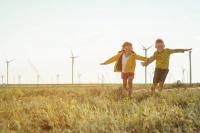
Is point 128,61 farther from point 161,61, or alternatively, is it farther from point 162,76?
point 162,76

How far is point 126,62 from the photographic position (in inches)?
561

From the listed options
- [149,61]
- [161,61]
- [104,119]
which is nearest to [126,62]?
[149,61]

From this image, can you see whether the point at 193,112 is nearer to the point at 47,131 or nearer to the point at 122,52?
the point at 47,131

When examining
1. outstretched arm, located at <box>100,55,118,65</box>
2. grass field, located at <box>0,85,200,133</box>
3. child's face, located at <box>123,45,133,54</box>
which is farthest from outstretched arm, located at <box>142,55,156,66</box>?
grass field, located at <box>0,85,200,133</box>

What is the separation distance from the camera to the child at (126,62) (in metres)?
14.2

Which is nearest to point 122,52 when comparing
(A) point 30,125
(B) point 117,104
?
(B) point 117,104

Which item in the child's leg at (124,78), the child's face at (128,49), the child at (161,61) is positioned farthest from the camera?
the child at (161,61)

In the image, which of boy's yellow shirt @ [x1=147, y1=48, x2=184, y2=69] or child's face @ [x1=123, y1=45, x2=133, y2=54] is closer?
child's face @ [x1=123, y1=45, x2=133, y2=54]

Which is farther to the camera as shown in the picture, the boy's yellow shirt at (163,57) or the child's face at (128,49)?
the boy's yellow shirt at (163,57)

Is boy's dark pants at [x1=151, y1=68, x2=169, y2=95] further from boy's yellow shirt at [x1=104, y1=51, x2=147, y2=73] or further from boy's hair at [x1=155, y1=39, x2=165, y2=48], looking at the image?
boy's hair at [x1=155, y1=39, x2=165, y2=48]

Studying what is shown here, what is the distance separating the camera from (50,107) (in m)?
9.44

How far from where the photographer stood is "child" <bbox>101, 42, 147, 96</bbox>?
46.7ft

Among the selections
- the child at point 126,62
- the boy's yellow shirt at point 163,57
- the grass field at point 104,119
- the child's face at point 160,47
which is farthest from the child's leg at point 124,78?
the grass field at point 104,119

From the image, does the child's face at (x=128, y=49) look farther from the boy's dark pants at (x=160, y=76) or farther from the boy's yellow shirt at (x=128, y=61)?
the boy's dark pants at (x=160, y=76)
